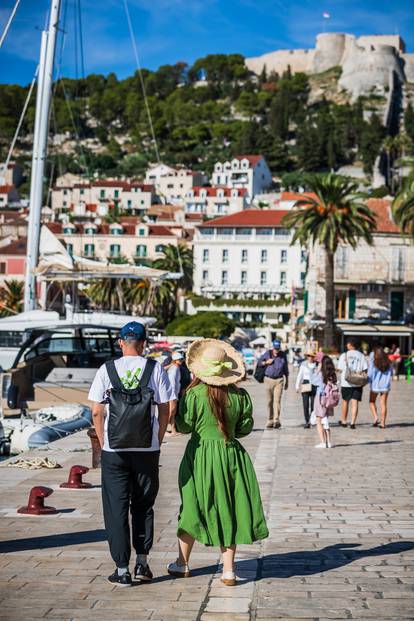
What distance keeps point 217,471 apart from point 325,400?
374 inches

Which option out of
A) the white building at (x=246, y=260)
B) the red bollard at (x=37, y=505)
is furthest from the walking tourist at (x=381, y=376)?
the white building at (x=246, y=260)

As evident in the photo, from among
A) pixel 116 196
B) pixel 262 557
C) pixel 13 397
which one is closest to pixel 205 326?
pixel 13 397

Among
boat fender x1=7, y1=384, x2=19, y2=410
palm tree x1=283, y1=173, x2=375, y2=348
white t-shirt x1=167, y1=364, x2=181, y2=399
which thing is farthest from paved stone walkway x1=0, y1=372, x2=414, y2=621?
palm tree x1=283, y1=173, x2=375, y2=348

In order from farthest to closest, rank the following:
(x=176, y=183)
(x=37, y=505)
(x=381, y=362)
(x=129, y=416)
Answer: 1. (x=176, y=183)
2. (x=381, y=362)
3. (x=37, y=505)
4. (x=129, y=416)

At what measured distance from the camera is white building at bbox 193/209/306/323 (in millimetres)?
93500

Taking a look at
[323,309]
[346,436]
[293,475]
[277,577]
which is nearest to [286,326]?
[323,309]

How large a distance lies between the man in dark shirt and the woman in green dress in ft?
38.1

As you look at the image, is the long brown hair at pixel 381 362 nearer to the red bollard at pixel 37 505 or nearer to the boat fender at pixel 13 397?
the boat fender at pixel 13 397

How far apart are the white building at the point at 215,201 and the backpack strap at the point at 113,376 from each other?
128 meters

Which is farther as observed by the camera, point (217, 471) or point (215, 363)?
point (215, 363)

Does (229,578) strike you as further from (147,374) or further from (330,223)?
(330,223)

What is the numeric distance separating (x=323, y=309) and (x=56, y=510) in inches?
2217

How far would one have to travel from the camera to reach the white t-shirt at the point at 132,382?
644 cm

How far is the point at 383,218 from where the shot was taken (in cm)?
6850
